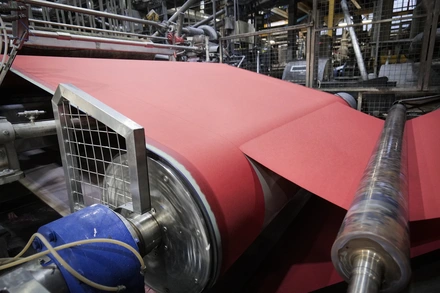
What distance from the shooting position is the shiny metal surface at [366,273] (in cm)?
38

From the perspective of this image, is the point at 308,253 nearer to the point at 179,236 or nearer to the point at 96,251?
the point at 179,236

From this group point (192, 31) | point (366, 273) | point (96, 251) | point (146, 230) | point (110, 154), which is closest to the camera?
point (366, 273)

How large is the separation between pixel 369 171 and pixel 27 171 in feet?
4.45

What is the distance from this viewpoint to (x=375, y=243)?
1.36ft

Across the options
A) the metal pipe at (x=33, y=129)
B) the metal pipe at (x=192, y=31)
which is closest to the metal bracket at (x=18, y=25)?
the metal pipe at (x=33, y=129)

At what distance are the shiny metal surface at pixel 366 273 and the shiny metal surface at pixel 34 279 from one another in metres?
0.49

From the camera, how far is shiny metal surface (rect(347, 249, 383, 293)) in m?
0.38

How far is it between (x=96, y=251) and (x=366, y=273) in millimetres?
465

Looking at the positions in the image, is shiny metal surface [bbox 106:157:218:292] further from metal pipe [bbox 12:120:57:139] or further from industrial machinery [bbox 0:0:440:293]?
metal pipe [bbox 12:120:57:139]

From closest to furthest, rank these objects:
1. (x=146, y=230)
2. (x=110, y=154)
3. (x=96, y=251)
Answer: (x=96, y=251), (x=146, y=230), (x=110, y=154)

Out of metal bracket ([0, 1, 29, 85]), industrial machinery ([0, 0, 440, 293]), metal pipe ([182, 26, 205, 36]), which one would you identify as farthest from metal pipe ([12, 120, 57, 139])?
metal pipe ([182, 26, 205, 36])

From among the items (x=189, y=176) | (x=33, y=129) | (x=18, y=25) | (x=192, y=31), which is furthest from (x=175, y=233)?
(x=192, y=31)

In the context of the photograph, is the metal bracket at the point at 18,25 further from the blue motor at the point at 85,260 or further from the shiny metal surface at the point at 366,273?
the shiny metal surface at the point at 366,273

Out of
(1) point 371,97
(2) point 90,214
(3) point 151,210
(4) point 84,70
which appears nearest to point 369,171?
(3) point 151,210
